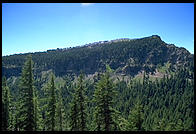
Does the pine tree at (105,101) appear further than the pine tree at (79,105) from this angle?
No

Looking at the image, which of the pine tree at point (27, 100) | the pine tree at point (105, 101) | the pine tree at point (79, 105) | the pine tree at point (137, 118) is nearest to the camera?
the pine tree at point (105, 101)

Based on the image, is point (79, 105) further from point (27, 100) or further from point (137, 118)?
point (137, 118)

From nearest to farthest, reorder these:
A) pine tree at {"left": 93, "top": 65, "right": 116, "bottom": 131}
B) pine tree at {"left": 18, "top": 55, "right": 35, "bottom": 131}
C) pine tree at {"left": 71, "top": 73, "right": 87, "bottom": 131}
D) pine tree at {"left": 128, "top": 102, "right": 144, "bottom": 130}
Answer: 1. pine tree at {"left": 93, "top": 65, "right": 116, "bottom": 131}
2. pine tree at {"left": 128, "top": 102, "right": 144, "bottom": 130}
3. pine tree at {"left": 18, "top": 55, "right": 35, "bottom": 131}
4. pine tree at {"left": 71, "top": 73, "right": 87, "bottom": 131}

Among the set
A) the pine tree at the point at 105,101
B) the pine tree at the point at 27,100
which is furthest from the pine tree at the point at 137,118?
the pine tree at the point at 27,100

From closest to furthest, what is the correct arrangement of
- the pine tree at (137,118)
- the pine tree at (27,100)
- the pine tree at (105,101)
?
1. the pine tree at (105,101)
2. the pine tree at (137,118)
3. the pine tree at (27,100)

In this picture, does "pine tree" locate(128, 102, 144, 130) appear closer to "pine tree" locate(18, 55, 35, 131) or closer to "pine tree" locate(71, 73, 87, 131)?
"pine tree" locate(71, 73, 87, 131)

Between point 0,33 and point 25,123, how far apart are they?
19.6 m

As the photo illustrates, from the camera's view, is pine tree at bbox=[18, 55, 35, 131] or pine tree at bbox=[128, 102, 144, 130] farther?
pine tree at bbox=[18, 55, 35, 131]

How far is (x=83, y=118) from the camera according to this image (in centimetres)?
3900

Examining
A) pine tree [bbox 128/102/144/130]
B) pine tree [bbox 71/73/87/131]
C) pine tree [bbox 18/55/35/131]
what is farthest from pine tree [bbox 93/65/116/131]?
pine tree [bbox 18/55/35/131]

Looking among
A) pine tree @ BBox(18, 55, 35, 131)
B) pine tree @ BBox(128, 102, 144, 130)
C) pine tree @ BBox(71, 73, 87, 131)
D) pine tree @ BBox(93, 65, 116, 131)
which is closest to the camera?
pine tree @ BBox(93, 65, 116, 131)

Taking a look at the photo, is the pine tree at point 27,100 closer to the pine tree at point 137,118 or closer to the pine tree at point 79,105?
the pine tree at point 79,105

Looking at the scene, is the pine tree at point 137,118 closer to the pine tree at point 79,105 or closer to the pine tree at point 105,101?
the pine tree at point 105,101

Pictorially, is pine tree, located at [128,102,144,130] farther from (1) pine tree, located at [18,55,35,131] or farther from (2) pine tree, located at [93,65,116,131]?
(1) pine tree, located at [18,55,35,131]
